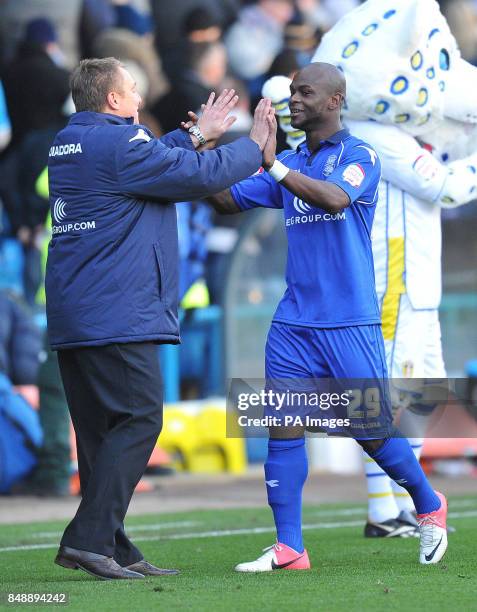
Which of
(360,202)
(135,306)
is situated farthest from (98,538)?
(360,202)

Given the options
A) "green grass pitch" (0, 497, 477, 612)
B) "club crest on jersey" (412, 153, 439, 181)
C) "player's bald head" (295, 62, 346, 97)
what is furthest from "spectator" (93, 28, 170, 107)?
"player's bald head" (295, 62, 346, 97)

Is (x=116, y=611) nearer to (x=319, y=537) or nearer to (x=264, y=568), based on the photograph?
(x=264, y=568)

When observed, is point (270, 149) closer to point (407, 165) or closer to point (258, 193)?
point (258, 193)

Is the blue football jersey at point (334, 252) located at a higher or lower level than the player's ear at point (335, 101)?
lower

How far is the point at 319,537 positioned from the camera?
7246 mm

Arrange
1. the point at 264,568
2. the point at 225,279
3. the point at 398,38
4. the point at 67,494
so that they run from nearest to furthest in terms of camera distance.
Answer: the point at 264,568 → the point at 398,38 → the point at 67,494 → the point at 225,279

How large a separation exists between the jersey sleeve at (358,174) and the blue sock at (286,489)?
1022 millimetres

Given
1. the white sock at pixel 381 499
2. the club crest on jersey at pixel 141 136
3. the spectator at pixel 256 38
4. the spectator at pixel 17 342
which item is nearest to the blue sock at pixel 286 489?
the club crest on jersey at pixel 141 136

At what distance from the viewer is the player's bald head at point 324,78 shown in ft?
19.5

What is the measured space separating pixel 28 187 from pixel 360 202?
293 inches

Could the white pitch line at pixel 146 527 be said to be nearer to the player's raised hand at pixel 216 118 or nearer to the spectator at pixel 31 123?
the player's raised hand at pixel 216 118

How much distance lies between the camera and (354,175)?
5695 mm

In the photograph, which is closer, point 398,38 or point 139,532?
point 398,38

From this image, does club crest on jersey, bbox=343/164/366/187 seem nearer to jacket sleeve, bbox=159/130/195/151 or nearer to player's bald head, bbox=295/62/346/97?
player's bald head, bbox=295/62/346/97
